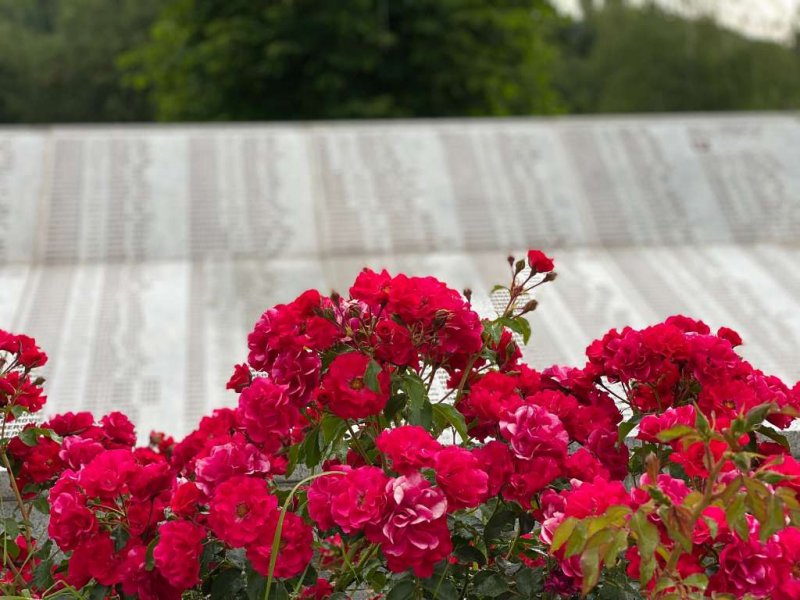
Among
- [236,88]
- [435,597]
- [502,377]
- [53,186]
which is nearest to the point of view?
[435,597]

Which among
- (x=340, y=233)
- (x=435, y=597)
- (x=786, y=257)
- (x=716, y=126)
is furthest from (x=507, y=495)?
(x=716, y=126)

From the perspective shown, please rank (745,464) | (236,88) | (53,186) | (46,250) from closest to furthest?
(745,464) < (46,250) < (53,186) < (236,88)

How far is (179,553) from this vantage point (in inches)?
46.8

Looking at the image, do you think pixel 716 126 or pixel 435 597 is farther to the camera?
pixel 716 126

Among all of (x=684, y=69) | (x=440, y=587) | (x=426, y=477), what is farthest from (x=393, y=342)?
(x=684, y=69)

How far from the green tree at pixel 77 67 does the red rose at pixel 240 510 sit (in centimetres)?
1568

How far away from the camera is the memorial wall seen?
401cm

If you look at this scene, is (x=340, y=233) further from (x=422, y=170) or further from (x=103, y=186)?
(x=103, y=186)

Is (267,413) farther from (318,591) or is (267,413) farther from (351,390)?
(318,591)

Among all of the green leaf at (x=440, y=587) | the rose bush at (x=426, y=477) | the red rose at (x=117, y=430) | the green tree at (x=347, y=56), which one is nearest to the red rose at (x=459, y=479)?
the rose bush at (x=426, y=477)

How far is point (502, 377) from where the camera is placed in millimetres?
1345

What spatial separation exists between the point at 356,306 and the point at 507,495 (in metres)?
0.28

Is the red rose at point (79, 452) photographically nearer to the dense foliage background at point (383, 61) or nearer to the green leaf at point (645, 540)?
the green leaf at point (645, 540)

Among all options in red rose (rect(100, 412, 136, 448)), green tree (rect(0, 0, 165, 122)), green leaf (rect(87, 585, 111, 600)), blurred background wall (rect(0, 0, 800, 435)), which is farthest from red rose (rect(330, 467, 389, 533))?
green tree (rect(0, 0, 165, 122))
